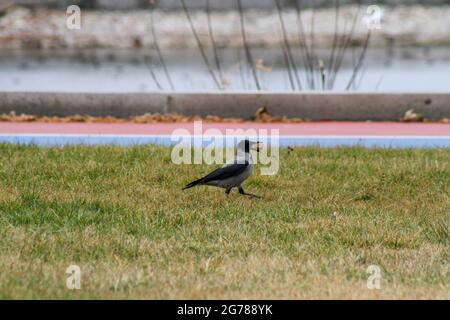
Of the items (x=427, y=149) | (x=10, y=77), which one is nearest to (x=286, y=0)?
(x=10, y=77)

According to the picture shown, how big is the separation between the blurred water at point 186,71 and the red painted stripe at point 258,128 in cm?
224

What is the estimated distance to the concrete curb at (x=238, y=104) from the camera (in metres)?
13.7

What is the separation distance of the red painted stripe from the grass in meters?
2.14

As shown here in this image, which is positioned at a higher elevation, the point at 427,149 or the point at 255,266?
the point at 427,149

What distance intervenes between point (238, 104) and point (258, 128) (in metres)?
0.82

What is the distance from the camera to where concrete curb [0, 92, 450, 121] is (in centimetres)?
1366

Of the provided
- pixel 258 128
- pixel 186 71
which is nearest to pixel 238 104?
pixel 258 128

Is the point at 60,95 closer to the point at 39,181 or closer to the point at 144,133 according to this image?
the point at 144,133

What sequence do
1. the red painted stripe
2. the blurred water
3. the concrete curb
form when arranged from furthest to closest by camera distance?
the blurred water, the concrete curb, the red painted stripe

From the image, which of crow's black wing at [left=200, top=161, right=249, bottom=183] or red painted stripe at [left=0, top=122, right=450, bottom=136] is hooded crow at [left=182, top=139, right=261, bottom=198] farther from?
red painted stripe at [left=0, top=122, right=450, bottom=136]

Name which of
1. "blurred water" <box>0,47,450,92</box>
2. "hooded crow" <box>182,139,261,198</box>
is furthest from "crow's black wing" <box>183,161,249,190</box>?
"blurred water" <box>0,47,450,92</box>

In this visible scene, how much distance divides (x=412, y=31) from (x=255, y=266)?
32.4 meters

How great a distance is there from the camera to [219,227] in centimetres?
743

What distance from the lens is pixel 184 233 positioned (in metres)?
7.23
